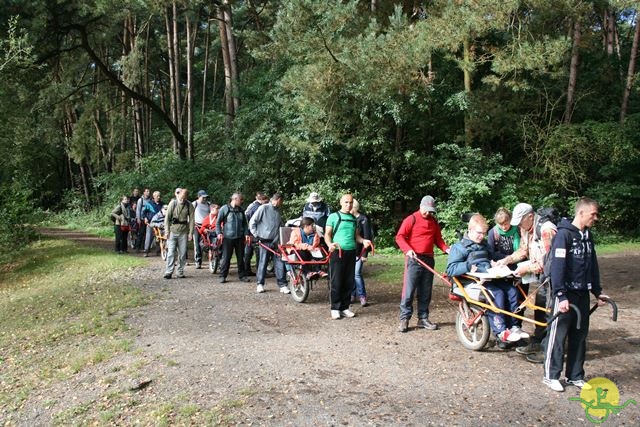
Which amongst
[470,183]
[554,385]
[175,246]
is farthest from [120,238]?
[554,385]

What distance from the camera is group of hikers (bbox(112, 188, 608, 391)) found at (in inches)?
178

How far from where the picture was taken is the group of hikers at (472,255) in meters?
4.52

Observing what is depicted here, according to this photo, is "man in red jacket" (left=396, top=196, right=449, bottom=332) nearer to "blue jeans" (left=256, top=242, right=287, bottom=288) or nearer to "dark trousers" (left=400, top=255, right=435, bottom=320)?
"dark trousers" (left=400, top=255, right=435, bottom=320)

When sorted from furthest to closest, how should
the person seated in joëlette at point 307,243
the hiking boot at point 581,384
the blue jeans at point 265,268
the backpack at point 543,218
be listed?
1. the blue jeans at point 265,268
2. the person seated in joëlette at point 307,243
3. the backpack at point 543,218
4. the hiking boot at point 581,384

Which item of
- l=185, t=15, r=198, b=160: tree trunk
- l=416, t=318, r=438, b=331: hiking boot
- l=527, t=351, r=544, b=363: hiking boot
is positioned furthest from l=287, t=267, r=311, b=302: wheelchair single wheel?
l=185, t=15, r=198, b=160: tree trunk

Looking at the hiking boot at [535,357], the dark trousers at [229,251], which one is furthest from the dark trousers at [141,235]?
the hiking boot at [535,357]

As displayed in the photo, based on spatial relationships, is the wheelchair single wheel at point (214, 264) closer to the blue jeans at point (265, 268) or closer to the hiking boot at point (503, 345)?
the blue jeans at point (265, 268)

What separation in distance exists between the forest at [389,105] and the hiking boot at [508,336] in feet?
28.5

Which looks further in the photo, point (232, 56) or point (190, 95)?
point (190, 95)

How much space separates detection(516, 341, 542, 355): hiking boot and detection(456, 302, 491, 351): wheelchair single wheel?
1.19ft

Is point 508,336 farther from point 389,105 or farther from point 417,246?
point 389,105

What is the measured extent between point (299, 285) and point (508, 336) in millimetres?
4047

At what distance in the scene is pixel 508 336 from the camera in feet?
17.5

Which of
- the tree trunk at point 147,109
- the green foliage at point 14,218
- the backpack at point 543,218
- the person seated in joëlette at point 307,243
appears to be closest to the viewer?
the backpack at point 543,218
